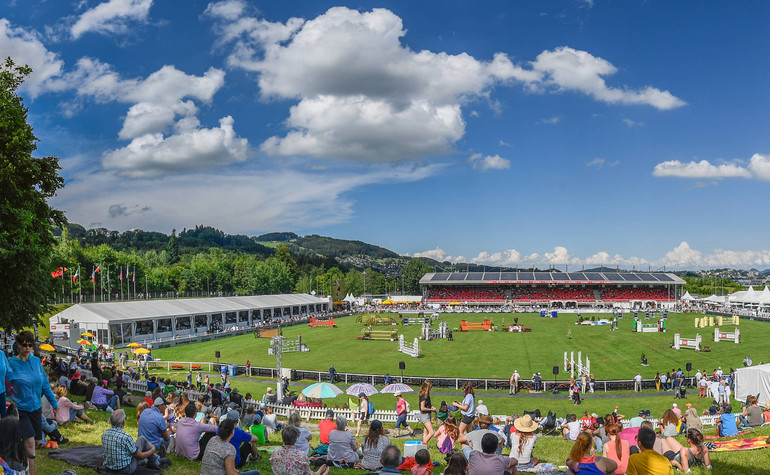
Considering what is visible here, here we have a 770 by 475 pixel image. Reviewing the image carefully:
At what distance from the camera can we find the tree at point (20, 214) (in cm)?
1691

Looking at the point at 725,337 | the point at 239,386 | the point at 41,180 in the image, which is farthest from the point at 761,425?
the point at 725,337

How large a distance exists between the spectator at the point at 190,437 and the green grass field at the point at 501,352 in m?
21.6

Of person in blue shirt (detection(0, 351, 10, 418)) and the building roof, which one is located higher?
person in blue shirt (detection(0, 351, 10, 418))

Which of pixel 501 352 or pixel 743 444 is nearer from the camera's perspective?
pixel 743 444

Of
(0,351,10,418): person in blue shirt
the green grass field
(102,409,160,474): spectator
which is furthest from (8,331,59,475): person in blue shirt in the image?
the green grass field

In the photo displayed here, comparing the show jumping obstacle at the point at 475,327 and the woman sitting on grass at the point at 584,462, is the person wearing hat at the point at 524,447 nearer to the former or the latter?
the woman sitting on grass at the point at 584,462

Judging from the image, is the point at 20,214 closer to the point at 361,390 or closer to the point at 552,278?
the point at 361,390

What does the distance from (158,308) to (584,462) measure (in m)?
47.8

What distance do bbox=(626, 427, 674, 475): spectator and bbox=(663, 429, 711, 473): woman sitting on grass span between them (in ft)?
9.61

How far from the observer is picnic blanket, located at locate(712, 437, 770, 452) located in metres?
11.4

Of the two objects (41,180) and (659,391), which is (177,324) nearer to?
(41,180)

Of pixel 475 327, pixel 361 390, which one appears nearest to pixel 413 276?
pixel 475 327

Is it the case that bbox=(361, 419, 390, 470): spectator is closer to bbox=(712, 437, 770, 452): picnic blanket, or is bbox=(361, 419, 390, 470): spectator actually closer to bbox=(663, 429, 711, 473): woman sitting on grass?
bbox=(663, 429, 711, 473): woman sitting on grass

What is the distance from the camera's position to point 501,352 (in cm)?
3856
